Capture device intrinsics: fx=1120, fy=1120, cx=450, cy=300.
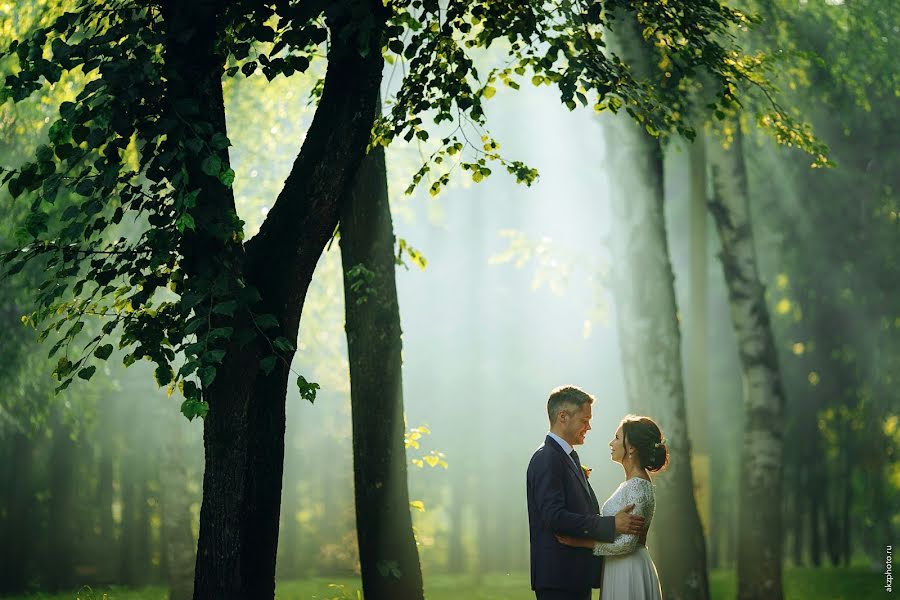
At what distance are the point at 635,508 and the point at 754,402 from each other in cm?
898

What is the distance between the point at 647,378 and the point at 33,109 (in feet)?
30.4

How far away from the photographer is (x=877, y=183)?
20.5 metres

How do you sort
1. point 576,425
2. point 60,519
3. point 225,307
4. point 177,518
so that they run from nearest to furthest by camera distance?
point 225,307, point 576,425, point 177,518, point 60,519

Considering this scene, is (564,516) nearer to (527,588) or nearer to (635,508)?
(635,508)

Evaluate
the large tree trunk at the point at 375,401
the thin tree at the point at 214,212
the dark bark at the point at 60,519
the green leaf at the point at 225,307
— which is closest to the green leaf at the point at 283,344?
the thin tree at the point at 214,212

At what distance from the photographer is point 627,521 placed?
6.29 m

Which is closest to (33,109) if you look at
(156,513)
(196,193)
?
(196,193)

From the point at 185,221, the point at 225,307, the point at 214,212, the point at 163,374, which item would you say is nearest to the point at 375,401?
the point at 163,374

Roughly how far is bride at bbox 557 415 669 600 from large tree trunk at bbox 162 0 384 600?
1.75m

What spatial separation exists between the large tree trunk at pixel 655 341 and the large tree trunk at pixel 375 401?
11.5 feet

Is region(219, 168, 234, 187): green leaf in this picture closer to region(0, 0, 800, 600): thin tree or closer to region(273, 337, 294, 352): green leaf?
region(0, 0, 800, 600): thin tree

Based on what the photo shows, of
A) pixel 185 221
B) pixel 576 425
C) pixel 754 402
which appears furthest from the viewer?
pixel 754 402

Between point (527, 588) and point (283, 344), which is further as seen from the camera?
point (527, 588)

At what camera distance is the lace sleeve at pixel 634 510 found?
6.34m
